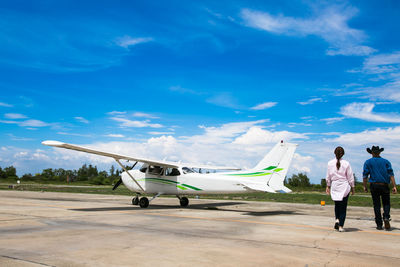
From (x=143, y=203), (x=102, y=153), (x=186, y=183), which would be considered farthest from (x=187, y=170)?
(x=102, y=153)

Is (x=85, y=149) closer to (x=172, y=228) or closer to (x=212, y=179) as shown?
(x=212, y=179)

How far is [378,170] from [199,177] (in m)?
8.81

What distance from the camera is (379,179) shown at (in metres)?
9.12

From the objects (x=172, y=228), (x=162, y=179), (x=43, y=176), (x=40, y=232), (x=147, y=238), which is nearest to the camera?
(x=147, y=238)

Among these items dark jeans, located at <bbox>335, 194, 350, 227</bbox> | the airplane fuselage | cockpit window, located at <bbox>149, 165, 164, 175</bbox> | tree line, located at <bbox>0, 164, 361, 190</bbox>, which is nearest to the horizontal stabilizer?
the airplane fuselage

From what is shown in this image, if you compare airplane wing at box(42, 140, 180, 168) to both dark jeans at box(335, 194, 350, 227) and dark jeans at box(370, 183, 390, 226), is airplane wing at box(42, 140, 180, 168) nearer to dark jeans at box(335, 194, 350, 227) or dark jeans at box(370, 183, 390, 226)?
dark jeans at box(335, 194, 350, 227)

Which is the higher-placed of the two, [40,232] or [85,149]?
[85,149]

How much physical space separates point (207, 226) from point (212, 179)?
6.23 meters

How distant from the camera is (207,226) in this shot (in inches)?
380

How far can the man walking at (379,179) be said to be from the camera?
29.9 feet

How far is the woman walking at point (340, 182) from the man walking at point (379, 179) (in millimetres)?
787

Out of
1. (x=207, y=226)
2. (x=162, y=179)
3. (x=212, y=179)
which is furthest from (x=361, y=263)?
(x=162, y=179)

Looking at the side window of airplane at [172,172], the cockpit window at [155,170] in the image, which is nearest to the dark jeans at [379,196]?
the side window of airplane at [172,172]

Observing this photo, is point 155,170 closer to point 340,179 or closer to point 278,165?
point 278,165
